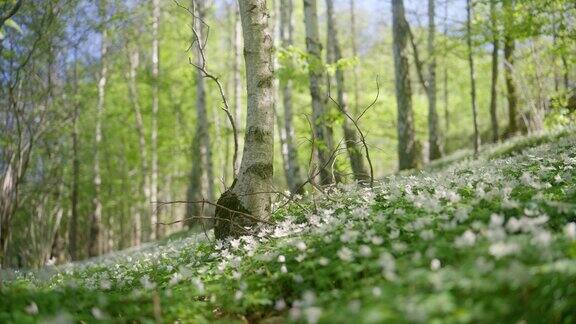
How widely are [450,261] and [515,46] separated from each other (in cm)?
1820

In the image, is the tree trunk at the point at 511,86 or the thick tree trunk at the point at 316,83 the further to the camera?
the tree trunk at the point at 511,86

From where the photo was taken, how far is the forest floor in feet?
7.68

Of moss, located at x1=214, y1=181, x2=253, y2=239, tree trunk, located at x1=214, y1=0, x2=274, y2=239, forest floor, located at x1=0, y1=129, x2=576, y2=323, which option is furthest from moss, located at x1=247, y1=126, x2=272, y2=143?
forest floor, located at x1=0, y1=129, x2=576, y2=323

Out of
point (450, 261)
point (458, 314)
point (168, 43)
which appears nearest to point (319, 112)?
point (450, 261)

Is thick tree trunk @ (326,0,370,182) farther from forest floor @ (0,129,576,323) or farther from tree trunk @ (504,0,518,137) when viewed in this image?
forest floor @ (0,129,576,323)

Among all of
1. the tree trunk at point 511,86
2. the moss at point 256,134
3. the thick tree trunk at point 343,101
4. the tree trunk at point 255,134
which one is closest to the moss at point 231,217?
the tree trunk at point 255,134

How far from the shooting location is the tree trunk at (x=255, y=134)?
6184mm

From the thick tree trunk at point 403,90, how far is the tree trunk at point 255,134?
1048 cm

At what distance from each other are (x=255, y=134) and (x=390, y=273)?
398 centimetres

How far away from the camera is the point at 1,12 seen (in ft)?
29.6

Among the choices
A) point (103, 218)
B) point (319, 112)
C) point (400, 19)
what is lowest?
point (103, 218)

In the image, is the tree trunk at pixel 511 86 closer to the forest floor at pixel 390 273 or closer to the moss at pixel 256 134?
the moss at pixel 256 134

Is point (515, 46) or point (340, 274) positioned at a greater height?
point (515, 46)

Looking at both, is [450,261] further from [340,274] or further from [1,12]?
[1,12]
